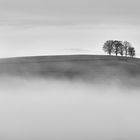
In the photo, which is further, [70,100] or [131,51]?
[131,51]

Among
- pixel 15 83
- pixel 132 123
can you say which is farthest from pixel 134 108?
pixel 15 83

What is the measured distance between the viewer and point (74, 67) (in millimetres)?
12430

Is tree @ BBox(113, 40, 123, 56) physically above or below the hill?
above

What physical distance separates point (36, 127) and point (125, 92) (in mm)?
4362

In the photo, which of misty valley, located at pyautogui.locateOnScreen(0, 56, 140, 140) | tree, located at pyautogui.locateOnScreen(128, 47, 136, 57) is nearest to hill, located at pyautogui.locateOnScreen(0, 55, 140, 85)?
misty valley, located at pyautogui.locateOnScreen(0, 56, 140, 140)

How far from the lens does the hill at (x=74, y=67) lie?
12.2 meters

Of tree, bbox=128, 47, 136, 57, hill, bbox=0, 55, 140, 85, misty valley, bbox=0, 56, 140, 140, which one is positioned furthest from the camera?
tree, bbox=128, 47, 136, 57

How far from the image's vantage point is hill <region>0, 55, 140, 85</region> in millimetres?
12188

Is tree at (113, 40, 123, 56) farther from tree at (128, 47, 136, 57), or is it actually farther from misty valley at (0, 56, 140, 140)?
misty valley at (0, 56, 140, 140)

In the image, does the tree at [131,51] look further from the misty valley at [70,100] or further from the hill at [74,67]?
the misty valley at [70,100]

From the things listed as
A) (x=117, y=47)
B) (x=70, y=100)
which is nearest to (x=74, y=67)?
(x=70, y=100)

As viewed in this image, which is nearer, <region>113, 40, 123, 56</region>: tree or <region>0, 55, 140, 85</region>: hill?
<region>0, 55, 140, 85</region>: hill

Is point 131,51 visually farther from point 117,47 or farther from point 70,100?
point 70,100

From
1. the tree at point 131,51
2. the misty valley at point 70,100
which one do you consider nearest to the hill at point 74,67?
the misty valley at point 70,100
